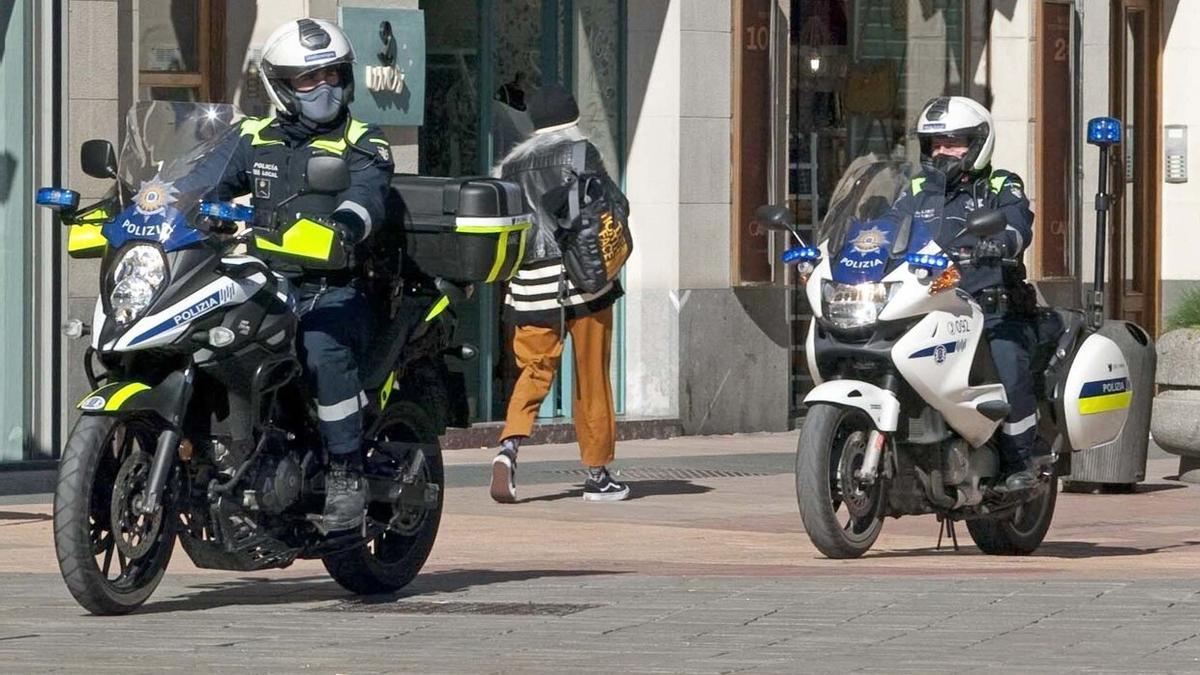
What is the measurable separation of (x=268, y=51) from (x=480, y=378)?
26.1 ft

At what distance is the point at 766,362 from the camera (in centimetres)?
1784

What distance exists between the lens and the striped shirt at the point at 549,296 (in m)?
12.8

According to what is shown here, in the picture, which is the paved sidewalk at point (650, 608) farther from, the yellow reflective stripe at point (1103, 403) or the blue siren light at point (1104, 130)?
the blue siren light at point (1104, 130)

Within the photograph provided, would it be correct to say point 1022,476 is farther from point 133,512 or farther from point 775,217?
point 133,512

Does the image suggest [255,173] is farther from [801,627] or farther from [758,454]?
[758,454]

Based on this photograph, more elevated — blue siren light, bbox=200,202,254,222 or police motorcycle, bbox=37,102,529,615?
blue siren light, bbox=200,202,254,222

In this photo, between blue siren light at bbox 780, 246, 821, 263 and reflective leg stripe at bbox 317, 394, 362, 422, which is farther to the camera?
blue siren light at bbox 780, 246, 821, 263

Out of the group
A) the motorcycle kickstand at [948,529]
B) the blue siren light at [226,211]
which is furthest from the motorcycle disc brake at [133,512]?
the motorcycle kickstand at [948,529]

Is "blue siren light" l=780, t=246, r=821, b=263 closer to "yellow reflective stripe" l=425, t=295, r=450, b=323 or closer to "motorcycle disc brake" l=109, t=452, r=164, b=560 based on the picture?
"yellow reflective stripe" l=425, t=295, r=450, b=323

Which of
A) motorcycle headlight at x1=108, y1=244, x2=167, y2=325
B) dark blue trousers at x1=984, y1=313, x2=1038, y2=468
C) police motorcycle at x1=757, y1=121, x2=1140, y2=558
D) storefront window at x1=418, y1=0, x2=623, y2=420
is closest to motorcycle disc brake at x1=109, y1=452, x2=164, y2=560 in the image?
motorcycle headlight at x1=108, y1=244, x2=167, y2=325

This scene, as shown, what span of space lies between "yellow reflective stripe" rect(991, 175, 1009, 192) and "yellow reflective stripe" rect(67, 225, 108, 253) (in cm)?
396

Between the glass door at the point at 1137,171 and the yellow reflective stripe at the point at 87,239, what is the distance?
14703 mm

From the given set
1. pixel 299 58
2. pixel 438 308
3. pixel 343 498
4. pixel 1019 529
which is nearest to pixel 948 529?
pixel 1019 529

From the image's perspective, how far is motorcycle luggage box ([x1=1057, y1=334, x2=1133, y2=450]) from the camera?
11.0 meters
